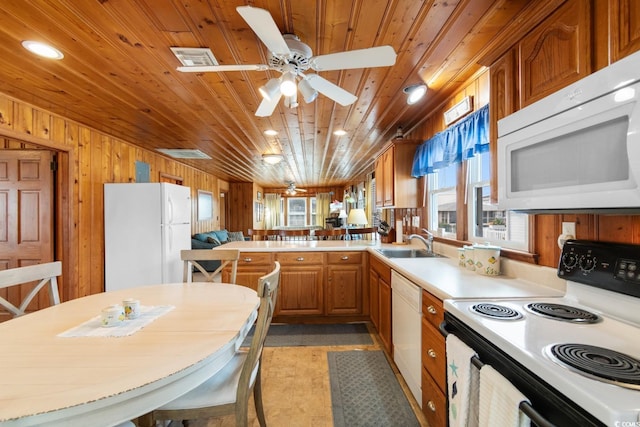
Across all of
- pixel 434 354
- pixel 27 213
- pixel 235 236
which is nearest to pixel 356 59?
pixel 434 354

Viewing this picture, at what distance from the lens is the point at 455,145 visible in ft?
7.24

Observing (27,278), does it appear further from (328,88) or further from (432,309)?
(432,309)

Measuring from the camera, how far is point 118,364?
935 millimetres

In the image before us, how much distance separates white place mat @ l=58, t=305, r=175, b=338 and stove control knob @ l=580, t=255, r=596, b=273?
1.90 m

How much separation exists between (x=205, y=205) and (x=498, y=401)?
6.73m

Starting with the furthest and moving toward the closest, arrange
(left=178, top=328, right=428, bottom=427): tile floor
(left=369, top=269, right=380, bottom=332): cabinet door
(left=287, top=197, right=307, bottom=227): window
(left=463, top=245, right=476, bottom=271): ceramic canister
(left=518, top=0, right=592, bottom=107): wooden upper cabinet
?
(left=287, top=197, right=307, bottom=227): window → (left=369, top=269, right=380, bottom=332): cabinet door → (left=463, top=245, right=476, bottom=271): ceramic canister → (left=178, top=328, right=428, bottom=427): tile floor → (left=518, top=0, right=592, bottom=107): wooden upper cabinet

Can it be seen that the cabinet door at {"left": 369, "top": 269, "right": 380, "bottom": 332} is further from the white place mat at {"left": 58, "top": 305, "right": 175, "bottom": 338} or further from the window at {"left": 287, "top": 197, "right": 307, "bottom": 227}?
the window at {"left": 287, "top": 197, "right": 307, "bottom": 227}

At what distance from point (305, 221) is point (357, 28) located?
32.8 ft

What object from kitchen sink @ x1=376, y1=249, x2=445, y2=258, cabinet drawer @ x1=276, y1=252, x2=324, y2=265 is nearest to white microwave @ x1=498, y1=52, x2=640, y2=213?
kitchen sink @ x1=376, y1=249, x2=445, y2=258

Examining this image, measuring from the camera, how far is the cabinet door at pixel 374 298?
273 cm

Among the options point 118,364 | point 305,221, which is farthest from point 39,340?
point 305,221

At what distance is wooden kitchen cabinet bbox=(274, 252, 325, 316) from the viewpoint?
3197 millimetres

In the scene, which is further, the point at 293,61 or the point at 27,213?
the point at 27,213

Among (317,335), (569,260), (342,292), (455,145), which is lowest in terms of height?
(317,335)
